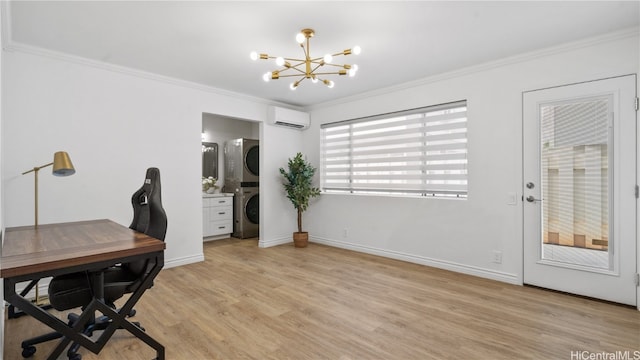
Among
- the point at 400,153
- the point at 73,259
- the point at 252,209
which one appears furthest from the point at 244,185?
the point at 73,259

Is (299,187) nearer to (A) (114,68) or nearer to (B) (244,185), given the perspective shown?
(B) (244,185)

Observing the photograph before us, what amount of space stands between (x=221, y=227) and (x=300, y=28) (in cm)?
412

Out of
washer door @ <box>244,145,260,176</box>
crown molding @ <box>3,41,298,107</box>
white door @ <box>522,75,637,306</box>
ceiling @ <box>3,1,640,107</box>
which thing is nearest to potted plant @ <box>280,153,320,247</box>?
washer door @ <box>244,145,260,176</box>

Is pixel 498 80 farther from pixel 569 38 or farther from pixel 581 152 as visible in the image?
pixel 581 152

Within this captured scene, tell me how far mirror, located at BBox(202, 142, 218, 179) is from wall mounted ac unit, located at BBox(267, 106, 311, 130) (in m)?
1.77

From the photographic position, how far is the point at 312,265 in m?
4.00

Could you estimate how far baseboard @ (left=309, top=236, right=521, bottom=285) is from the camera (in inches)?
132

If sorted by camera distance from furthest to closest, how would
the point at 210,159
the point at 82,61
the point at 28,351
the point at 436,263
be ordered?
the point at 210,159
the point at 436,263
the point at 82,61
the point at 28,351

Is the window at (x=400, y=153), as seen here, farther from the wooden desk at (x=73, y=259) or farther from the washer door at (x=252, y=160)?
the wooden desk at (x=73, y=259)

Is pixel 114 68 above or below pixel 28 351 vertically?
above

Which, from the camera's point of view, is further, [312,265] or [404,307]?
[312,265]

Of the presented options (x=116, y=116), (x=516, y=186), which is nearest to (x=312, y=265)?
(x=516, y=186)

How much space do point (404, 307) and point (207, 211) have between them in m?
3.96

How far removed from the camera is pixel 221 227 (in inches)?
226
